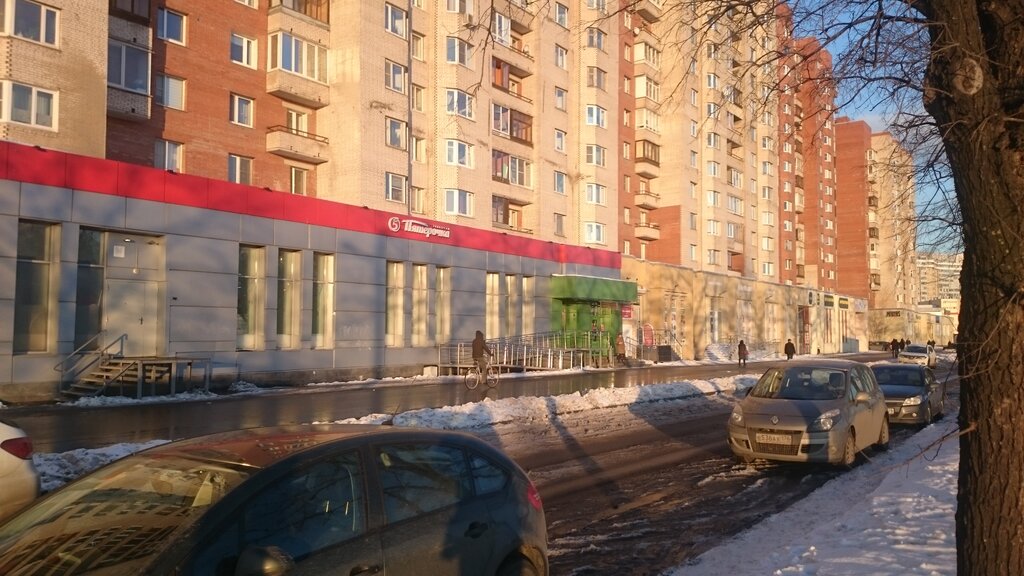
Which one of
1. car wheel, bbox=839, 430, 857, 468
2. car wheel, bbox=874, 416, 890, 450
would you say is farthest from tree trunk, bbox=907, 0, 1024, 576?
car wheel, bbox=874, 416, 890, 450

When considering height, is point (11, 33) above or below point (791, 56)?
above

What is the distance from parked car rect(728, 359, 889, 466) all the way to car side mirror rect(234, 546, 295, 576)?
880cm

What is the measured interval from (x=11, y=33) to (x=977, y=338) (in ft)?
84.6

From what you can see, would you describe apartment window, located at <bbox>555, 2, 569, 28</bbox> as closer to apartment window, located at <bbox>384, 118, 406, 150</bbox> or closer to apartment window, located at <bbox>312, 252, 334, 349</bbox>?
apartment window, located at <bbox>384, 118, 406, 150</bbox>

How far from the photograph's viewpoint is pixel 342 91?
1299 inches

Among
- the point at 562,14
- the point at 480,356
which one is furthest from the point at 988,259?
the point at 562,14

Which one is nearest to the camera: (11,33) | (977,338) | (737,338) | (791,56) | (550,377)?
(977,338)

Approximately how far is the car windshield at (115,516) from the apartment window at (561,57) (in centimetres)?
4439

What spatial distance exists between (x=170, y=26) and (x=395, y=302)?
13.3 meters

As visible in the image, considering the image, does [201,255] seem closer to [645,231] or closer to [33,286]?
[33,286]

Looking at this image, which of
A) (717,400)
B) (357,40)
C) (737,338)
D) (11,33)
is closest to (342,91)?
(357,40)

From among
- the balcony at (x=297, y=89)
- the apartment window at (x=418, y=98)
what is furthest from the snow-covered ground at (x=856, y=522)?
the apartment window at (x=418, y=98)

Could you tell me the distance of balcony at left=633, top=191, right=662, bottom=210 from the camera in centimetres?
5425

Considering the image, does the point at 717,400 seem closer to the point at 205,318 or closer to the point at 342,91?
the point at 205,318
